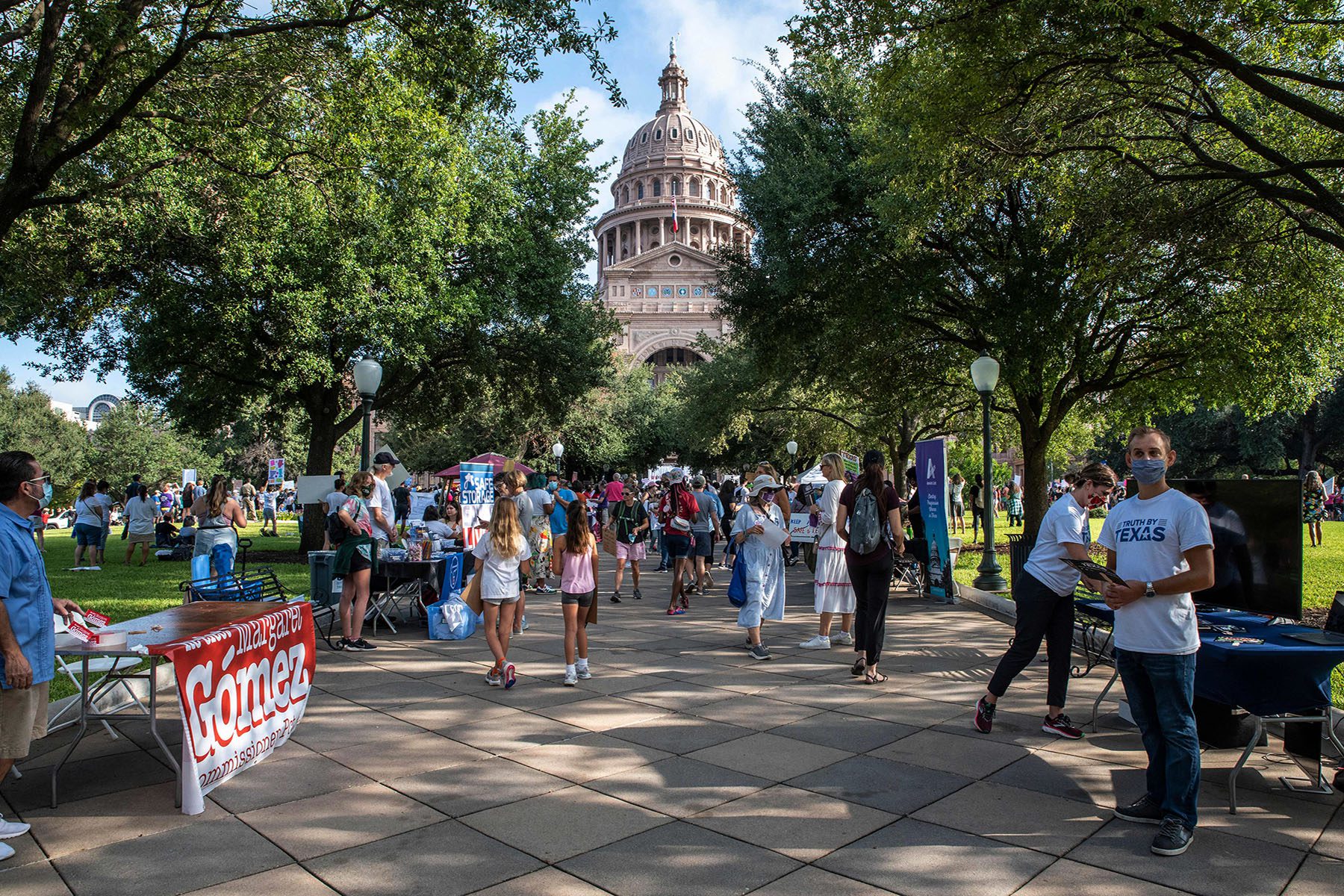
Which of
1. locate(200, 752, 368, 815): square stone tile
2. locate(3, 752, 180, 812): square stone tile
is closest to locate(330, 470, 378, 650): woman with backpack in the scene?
locate(3, 752, 180, 812): square stone tile

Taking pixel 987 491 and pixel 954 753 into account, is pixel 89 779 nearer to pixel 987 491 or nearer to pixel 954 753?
pixel 954 753

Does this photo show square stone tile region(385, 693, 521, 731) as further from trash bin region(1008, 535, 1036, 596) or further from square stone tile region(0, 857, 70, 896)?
trash bin region(1008, 535, 1036, 596)

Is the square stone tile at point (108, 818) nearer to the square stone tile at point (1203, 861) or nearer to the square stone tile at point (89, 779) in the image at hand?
the square stone tile at point (89, 779)

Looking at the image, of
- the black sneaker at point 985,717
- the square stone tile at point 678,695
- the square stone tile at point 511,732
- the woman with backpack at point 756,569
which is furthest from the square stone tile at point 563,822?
the woman with backpack at point 756,569

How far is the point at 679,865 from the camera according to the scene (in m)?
3.83

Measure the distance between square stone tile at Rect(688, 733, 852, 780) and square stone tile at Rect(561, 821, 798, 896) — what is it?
3.25 feet

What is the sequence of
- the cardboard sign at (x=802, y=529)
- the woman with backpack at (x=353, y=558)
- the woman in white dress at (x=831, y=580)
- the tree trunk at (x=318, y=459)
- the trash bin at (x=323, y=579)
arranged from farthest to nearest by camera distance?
the tree trunk at (x=318, y=459) → the cardboard sign at (x=802, y=529) → the trash bin at (x=323, y=579) → the woman in white dress at (x=831, y=580) → the woman with backpack at (x=353, y=558)

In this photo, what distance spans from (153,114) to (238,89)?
1295 mm

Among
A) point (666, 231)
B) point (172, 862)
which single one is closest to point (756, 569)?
point (172, 862)

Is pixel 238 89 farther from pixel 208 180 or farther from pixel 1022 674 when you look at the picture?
pixel 1022 674

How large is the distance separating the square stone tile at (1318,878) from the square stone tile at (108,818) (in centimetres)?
489

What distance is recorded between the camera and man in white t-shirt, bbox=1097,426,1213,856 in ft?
13.2

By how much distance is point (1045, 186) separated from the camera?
1325cm

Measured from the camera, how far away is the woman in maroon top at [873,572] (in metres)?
7.32
